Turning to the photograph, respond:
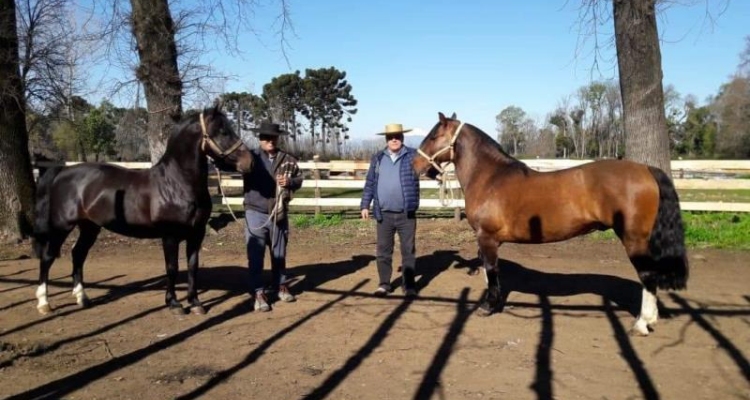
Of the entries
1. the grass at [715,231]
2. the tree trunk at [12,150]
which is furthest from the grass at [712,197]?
the tree trunk at [12,150]

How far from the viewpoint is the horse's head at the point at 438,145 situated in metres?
5.90

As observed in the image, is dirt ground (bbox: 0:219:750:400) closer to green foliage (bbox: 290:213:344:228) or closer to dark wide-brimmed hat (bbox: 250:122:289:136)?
dark wide-brimmed hat (bbox: 250:122:289:136)

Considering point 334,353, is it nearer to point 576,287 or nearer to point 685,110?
point 576,287

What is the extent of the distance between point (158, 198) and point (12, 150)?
640cm

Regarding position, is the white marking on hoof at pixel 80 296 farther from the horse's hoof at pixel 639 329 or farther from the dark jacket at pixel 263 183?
the horse's hoof at pixel 639 329

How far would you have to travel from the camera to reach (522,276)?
281 inches

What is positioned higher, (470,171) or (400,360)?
(470,171)

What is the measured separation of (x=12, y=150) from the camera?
395 inches

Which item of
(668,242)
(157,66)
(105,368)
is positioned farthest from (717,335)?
(157,66)

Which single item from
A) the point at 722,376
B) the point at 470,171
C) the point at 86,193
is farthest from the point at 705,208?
the point at 86,193

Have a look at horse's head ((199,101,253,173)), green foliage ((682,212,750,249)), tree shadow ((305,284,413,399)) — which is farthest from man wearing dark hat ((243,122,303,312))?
green foliage ((682,212,750,249))

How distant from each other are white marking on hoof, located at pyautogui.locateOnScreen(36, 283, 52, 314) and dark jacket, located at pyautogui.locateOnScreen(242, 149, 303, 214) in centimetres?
236

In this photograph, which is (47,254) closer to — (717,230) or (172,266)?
(172,266)

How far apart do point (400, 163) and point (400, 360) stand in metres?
2.59
